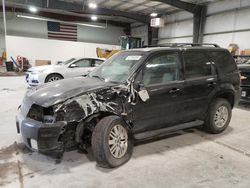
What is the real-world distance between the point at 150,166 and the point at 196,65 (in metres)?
1.83

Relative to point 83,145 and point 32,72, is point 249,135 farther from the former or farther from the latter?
point 32,72

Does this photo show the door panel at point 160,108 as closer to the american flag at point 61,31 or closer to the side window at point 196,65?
the side window at point 196,65

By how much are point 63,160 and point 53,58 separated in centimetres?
1697

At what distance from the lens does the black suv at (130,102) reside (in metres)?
2.59

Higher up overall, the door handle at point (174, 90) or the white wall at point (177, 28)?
the white wall at point (177, 28)

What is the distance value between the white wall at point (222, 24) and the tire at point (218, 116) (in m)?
9.14

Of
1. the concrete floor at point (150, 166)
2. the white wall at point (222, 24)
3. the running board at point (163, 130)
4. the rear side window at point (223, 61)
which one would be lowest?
the concrete floor at point (150, 166)

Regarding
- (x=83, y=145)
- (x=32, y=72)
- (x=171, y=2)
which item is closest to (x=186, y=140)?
(x=83, y=145)

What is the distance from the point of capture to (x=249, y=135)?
4.08 m

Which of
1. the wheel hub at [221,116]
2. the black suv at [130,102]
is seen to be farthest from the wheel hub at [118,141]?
the wheel hub at [221,116]

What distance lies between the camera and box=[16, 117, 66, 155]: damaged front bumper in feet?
8.12

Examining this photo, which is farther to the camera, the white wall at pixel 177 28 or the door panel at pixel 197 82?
the white wall at pixel 177 28

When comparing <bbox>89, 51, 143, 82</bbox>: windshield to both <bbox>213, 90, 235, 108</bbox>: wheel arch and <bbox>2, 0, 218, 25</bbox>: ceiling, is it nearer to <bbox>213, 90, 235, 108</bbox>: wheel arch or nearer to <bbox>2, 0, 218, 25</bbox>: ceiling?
<bbox>213, 90, 235, 108</bbox>: wheel arch

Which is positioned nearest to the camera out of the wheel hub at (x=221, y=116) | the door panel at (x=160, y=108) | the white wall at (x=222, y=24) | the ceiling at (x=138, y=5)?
the door panel at (x=160, y=108)
